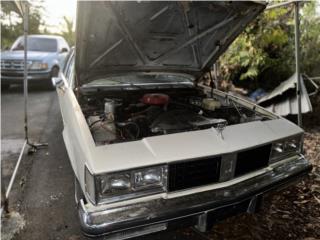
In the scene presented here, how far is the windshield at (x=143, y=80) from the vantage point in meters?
3.43

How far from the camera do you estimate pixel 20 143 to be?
461cm

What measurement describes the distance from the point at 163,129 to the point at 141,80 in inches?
54.2

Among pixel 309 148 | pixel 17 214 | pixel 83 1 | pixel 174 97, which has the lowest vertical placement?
pixel 17 214

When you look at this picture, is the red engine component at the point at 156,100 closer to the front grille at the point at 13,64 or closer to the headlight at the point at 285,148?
the headlight at the point at 285,148

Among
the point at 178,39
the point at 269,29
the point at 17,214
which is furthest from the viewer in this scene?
the point at 269,29

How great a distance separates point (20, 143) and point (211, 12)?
11.6ft

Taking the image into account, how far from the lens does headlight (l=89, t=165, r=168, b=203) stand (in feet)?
6.00

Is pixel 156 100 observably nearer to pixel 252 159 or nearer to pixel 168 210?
pixel 252 159

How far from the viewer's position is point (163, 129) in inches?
95.4

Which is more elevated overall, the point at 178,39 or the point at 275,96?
the point at 178,39

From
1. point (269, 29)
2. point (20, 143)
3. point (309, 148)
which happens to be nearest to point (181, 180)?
point (309, 148)

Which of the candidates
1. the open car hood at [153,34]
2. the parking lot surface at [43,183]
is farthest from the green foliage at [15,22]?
the open car hood at [153,34]

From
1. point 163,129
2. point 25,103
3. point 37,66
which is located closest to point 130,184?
point 163,129

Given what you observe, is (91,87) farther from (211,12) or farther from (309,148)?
(309,148)
